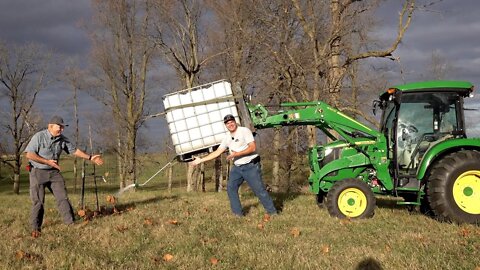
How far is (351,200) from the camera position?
8523 millimetres

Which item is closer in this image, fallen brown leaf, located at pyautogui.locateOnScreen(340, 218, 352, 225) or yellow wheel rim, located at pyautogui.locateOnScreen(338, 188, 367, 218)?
fallen brown leaf, located at pyautogui.locateOnScreen(340, 218, 352, 225)

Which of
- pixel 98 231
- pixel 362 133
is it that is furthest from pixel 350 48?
pixel 98 231

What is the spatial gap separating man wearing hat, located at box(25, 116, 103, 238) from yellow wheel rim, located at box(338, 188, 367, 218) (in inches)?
189

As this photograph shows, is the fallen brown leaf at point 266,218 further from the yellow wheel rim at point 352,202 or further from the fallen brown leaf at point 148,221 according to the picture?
the fallen brown leaf at point 148,221

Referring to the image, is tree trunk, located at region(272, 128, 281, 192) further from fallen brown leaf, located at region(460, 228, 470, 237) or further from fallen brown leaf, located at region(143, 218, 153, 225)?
fallen brown leaf, located at region(460, 228, 470, 237)

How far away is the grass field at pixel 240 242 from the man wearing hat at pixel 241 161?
0.38m

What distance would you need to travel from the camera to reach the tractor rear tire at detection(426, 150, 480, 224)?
25.0 ft

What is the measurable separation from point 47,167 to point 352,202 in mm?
5826

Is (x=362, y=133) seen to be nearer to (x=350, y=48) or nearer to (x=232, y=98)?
(x=232, y=98)

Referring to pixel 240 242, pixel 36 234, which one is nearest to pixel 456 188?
pixel 240 242

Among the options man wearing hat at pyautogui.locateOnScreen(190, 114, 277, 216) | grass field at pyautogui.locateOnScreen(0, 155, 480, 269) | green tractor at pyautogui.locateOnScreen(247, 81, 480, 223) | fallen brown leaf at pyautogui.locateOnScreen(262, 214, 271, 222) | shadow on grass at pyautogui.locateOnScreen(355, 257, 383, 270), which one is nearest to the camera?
shadow on grass at pyautogui.locateOnScreen(355, 257, 383, 270)

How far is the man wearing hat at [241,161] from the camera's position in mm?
8656

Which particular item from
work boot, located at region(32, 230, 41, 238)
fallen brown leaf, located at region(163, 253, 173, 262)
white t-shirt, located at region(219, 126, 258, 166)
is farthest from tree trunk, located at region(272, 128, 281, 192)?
fallen brown leaf, located at region(163, 253, 173, 262)

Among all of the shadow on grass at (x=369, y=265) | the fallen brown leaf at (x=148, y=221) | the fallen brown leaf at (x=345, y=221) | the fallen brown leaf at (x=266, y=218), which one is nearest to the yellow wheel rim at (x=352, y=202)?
the fallen brown leaf at (x=345, y=221)
